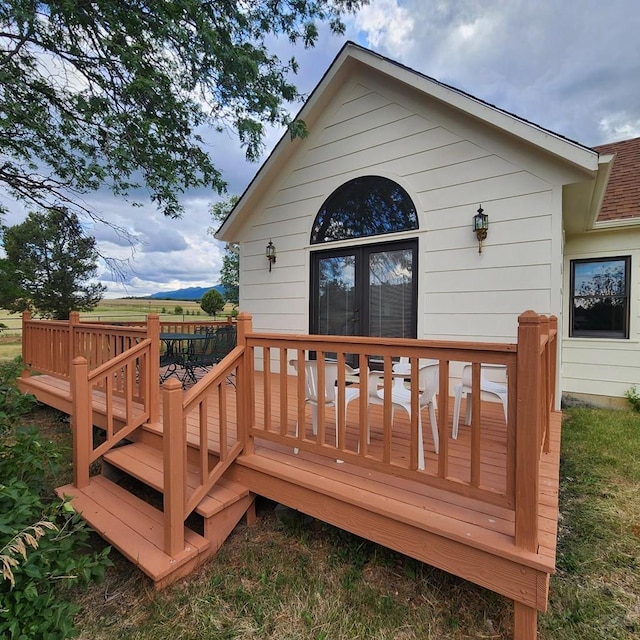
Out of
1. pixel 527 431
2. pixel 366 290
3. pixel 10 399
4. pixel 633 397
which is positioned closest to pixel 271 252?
pixel 366 290

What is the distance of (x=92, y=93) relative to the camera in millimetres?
4695

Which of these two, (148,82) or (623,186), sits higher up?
(148,82)

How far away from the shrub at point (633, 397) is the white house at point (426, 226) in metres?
0.13

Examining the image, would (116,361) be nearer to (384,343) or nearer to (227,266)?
(384,343)

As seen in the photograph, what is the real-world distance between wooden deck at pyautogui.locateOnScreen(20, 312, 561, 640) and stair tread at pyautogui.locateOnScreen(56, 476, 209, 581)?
1 cm

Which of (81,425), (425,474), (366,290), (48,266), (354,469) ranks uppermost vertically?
(48,266)

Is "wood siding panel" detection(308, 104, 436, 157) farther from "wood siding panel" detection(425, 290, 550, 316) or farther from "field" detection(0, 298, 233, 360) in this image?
"field" detection(0, 298, 233, 360)

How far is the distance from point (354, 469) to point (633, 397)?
5617 mm

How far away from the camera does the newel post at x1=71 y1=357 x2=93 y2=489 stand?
9.77ft

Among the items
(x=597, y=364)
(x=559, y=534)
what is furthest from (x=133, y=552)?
(x=597, y=364)

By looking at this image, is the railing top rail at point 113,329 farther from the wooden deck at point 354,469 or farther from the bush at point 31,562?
the bush at point 31,562

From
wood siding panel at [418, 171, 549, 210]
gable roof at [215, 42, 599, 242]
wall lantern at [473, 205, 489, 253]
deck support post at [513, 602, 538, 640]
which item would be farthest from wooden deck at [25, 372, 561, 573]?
gable roof at [215, 42, 599, 242]

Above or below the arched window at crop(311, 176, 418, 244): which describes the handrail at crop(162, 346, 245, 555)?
below

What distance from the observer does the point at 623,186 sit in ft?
20.5
